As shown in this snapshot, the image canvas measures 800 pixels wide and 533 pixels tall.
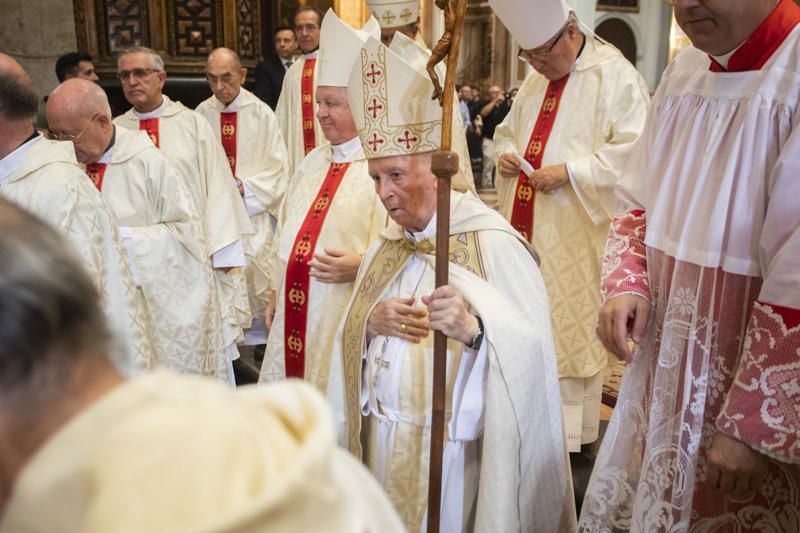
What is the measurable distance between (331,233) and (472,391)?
4.27 feet

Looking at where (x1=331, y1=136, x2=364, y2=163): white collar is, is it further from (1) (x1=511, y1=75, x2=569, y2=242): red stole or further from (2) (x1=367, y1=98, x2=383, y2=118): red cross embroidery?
(1) (x1=511, y1=75, x2=569, y2=242): red stole

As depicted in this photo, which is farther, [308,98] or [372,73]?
[308,98]

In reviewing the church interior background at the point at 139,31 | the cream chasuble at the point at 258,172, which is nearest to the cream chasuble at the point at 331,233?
the cream chasuble at the point at 258,172

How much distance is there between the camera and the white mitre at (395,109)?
2.48 metres

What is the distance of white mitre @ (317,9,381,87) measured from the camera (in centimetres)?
333

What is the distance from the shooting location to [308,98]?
6.34 m

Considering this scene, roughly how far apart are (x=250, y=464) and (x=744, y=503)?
63.5 inches

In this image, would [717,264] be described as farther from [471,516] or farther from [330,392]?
[330,392]

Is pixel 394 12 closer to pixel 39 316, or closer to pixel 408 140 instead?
pixel 408 140

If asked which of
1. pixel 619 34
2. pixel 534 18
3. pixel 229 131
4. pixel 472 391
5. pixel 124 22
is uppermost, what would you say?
pixel 619 34

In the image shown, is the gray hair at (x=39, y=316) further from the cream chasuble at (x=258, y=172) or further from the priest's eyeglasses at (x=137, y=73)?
the cream chasuble at (x=258, y=172)

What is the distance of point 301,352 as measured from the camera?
3656mm

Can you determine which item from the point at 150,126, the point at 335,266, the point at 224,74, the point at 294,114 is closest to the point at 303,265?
the point at 335,266

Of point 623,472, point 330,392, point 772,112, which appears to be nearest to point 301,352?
point 330,392
